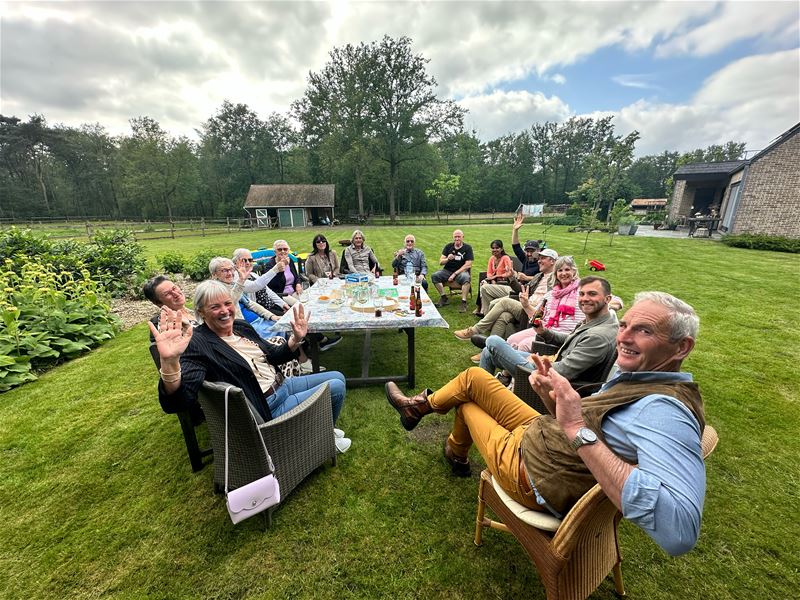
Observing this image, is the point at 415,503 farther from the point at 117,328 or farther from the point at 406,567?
the point at 117,328

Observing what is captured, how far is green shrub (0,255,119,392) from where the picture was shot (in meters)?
3.79

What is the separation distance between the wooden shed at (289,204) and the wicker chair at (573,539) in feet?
108

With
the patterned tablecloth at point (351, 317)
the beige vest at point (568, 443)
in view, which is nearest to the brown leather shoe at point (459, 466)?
the beige vest at point (568, 443)

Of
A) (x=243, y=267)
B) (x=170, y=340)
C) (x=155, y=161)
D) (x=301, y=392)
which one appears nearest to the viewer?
Answer: (x=170, y=340)

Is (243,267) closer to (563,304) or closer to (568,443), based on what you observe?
(563,304)

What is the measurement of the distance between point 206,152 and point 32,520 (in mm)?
50666

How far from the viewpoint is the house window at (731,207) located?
16.3 metres

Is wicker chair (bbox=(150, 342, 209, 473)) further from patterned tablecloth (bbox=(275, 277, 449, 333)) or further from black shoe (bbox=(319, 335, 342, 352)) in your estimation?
black shoe (bbox=(319, 335, 342, 352))

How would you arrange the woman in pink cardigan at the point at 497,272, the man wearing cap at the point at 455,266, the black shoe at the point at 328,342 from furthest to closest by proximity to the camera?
the man wearing cap at the point at 455,266 < the woman in pink cardigan at the point at 497,272 < the black shoe at the point at 328,342

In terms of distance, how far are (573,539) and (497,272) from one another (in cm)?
475

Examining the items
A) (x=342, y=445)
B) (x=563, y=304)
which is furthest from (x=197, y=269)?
(x=563, y=304)

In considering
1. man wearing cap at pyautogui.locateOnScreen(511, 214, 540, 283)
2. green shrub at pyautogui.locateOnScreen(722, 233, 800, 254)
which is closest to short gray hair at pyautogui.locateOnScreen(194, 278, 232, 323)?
man wearing cap at pyautogui.locateOnScreen(511, 214, 540, 283)

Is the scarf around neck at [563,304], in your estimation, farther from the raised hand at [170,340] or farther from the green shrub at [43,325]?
the green shrub at [43,325]

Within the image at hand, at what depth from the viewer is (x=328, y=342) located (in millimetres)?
4883
